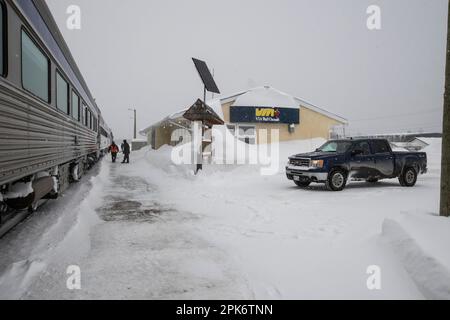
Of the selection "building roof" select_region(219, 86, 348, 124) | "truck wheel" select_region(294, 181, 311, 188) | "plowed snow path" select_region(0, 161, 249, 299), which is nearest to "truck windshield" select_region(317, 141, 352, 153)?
"truck wheel" select_region(294, 181, 311, 188)

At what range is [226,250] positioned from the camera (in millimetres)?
5094

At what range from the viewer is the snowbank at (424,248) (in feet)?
11.0

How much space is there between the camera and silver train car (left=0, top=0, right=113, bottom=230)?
4.50 metres

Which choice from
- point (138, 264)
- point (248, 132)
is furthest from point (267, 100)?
point (138, 264)

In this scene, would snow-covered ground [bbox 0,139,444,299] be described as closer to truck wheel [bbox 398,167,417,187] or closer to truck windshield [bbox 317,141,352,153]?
truck windshield [bbox 317,141,352,153]

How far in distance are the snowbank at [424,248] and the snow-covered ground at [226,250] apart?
1 centimetres

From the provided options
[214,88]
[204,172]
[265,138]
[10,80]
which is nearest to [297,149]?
[265,138]

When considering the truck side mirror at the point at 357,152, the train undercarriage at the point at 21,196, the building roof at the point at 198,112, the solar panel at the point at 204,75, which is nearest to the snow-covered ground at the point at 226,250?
the train undercarriage at the point at 21,196

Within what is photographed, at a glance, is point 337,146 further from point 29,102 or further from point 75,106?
point 29,102

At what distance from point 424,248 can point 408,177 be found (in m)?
9.99

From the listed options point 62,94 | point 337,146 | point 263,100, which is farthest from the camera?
point 263,100

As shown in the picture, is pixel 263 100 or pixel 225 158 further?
pixel 263 100
